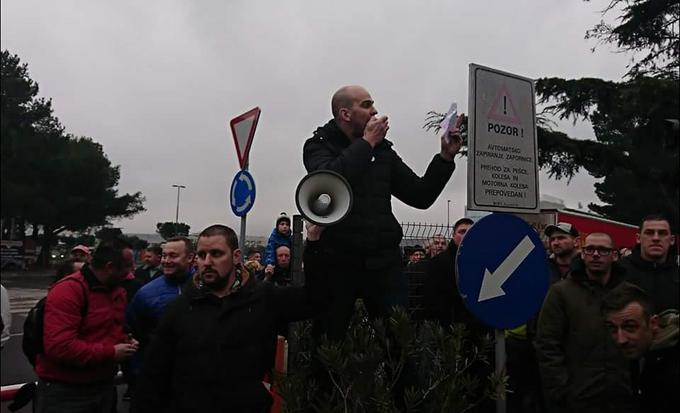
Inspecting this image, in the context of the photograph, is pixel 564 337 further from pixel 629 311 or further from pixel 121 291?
pixel 121 291

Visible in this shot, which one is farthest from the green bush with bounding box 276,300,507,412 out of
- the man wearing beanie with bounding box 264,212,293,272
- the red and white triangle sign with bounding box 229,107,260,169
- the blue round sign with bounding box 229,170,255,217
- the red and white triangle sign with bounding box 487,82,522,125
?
the man wearing beanie with bounding box 264,212,293,272

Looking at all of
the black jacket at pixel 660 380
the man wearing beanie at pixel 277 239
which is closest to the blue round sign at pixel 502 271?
the black jacket at pixel 660 380

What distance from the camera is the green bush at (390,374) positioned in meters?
2.70

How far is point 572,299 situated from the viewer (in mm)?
3881

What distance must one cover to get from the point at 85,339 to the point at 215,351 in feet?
4.87

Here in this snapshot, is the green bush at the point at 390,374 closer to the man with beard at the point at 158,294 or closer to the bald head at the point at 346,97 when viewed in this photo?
the bald head at the point at 346,97

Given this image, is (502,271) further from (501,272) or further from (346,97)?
(346,97)

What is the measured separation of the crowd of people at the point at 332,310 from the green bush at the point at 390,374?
0.13 meters

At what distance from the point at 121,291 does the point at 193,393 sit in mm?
1681

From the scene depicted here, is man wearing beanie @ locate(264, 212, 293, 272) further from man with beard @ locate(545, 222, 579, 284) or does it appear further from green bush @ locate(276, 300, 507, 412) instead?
green bush @ locate(276, 300, 507, 412)

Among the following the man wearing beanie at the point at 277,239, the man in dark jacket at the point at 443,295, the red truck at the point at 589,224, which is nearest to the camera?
the man in dark jacket at the point at 443,295

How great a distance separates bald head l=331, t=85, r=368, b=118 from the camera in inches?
124

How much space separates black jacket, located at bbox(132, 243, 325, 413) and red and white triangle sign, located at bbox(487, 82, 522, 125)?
1570 millimetres

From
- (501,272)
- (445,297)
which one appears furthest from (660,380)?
(445,297)
